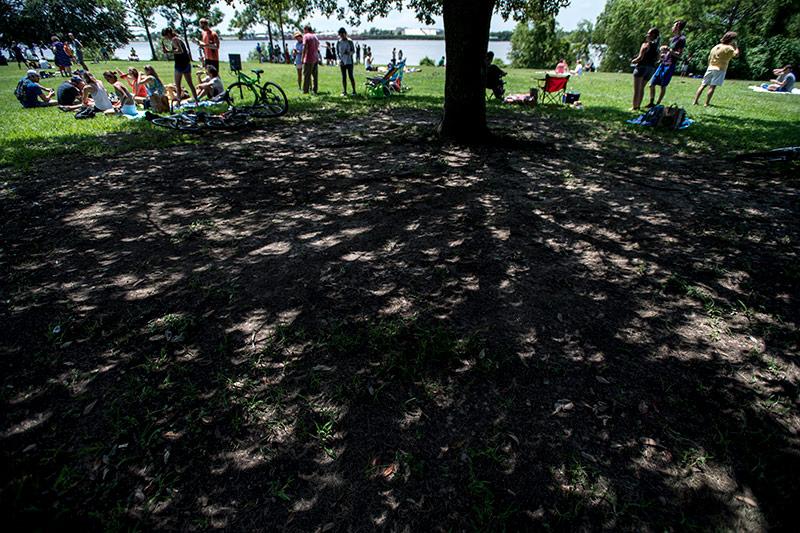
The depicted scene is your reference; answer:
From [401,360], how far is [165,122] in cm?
1046

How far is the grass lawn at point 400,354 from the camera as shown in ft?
7.16

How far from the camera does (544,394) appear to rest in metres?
2.79

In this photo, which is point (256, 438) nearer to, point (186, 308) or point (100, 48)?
point (186, 308)

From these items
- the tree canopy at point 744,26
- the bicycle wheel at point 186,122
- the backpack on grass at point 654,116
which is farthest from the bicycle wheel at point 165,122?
the tree canopy at point 744,26

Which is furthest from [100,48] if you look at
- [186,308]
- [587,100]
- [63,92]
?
[186,308]

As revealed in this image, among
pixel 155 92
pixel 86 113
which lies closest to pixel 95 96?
pixel 86 113

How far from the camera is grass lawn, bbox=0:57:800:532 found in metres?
2.18

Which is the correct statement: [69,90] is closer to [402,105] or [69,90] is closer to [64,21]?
[402,105]

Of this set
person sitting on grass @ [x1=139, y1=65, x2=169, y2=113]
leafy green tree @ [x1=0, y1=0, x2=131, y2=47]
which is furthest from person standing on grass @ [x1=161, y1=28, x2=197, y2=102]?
leafy green tree @ [x1=0, y1=0, x2=131, y2=47]

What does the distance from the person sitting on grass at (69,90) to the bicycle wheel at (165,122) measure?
4.81 m

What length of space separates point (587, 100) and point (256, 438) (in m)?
17.7

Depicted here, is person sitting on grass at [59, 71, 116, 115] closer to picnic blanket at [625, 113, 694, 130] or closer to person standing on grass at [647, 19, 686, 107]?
picnic blanket at [625, 113, 694, 130]

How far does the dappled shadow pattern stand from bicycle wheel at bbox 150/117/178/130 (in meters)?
4.73

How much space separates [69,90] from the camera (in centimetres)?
1240
